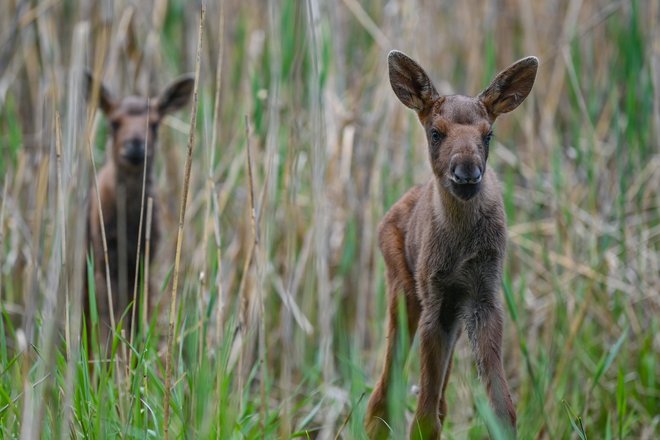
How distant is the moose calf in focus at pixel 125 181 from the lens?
6789mm

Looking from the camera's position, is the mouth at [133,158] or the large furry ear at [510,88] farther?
the mouth at [133,158]

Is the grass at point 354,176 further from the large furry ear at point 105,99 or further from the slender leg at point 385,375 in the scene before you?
the slender leg at point 385,375

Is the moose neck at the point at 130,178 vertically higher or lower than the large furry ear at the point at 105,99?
lower

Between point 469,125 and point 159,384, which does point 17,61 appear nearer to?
point 159,384

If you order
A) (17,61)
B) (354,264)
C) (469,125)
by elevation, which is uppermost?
(17,61)

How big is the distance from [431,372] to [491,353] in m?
0.24

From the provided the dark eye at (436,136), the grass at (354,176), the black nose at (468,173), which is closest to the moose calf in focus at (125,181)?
the grass at (354,176)

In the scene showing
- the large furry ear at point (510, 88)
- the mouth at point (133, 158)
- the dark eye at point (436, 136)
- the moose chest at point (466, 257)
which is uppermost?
the large furry ear at point (510, 88)

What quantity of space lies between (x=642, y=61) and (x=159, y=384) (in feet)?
13.1

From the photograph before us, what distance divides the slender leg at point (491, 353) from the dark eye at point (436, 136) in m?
0.63

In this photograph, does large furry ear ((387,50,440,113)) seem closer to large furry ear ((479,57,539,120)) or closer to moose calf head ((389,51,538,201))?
moose calf head ((389,51,538,201))

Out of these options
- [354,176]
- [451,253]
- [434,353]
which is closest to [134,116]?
[354,176]

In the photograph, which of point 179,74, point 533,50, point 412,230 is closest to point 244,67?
point 179,74

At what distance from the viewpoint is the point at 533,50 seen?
7.62 metres
